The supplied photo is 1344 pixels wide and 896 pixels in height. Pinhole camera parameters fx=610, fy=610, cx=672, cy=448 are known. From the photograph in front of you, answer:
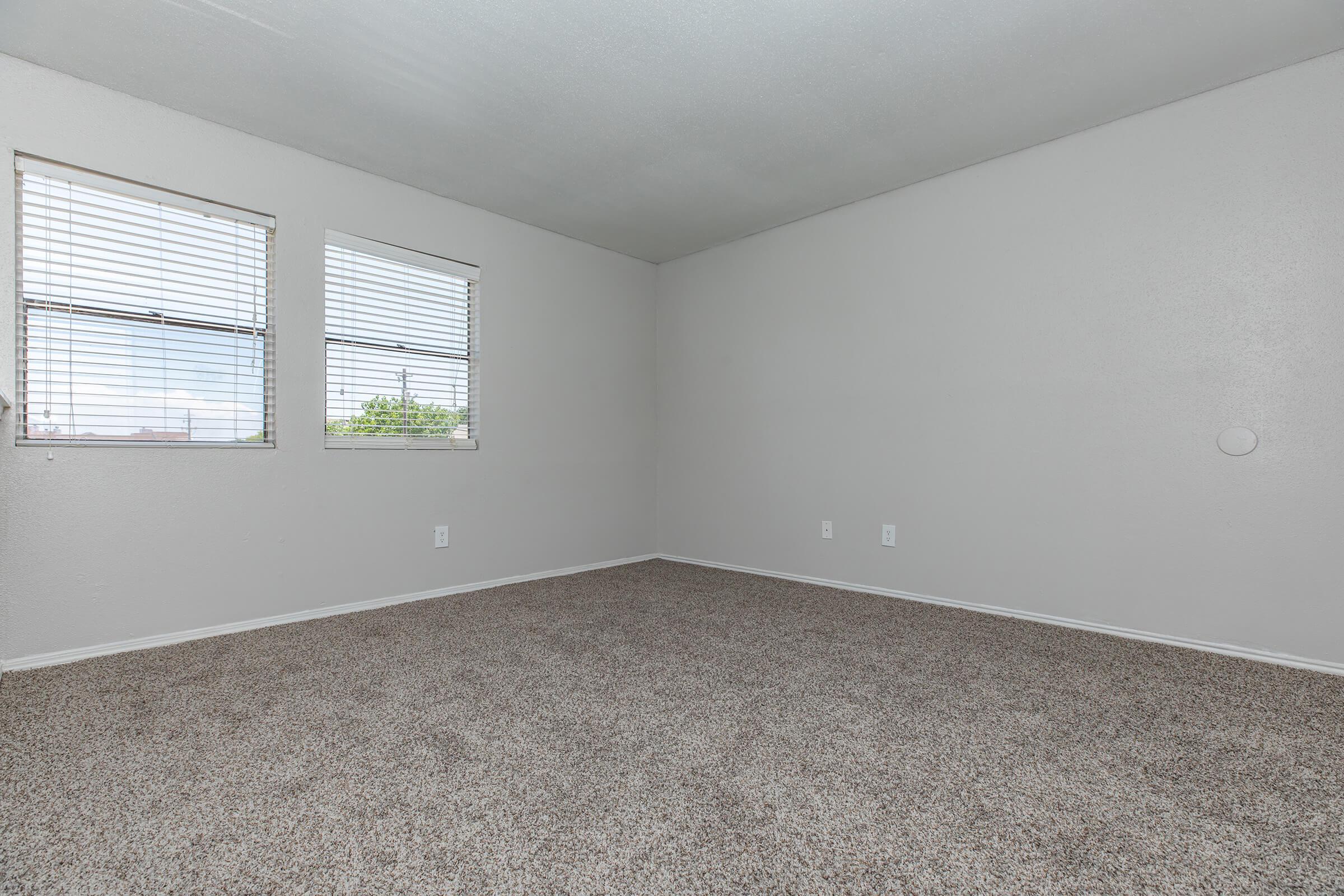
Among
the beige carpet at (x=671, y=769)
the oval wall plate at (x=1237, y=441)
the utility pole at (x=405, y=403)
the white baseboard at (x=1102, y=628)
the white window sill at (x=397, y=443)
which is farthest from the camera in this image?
the utility pole at (x=405, y=403)

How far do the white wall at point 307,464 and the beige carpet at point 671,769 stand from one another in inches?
14.0

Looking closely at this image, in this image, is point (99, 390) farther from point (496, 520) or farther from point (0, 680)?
point (496, 520)

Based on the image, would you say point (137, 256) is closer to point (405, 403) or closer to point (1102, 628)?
point (405, 403)

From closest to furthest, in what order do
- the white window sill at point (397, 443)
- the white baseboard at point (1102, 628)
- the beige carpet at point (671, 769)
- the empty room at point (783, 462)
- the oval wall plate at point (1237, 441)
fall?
the beige carpet at point (671, 769)
the empty room at point (783, 462)
the white baseboard at point (1102, 628)
the oval wall plate at point (1237, 441)
the white window sill at point (397, 443)

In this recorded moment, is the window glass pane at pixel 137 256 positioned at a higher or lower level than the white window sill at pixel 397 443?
higher

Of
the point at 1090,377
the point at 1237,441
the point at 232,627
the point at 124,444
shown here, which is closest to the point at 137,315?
the point at 124,444

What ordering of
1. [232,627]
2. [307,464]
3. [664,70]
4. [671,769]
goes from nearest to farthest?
[671,769]
[664,70]
[232,627]
[307,464]

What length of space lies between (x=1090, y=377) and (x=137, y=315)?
427cm

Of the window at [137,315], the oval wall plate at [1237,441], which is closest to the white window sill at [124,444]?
the window at [137,315]

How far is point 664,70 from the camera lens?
2418mm

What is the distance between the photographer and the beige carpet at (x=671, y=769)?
3.88ft

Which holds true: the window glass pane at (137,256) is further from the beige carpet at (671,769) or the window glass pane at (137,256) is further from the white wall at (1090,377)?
the white wall at (1090,377)

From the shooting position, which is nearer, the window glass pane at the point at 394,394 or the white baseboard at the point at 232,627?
the white baseboard at the point at 232,627

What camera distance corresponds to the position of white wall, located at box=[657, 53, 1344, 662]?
94.3 inches
